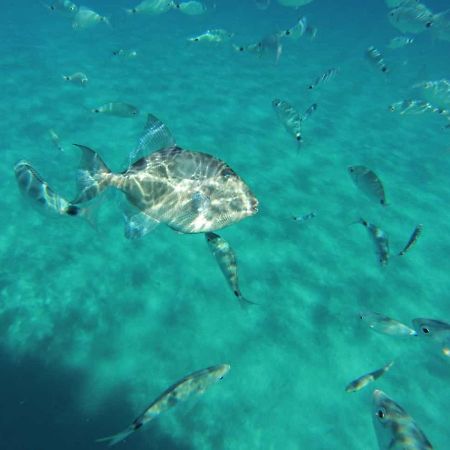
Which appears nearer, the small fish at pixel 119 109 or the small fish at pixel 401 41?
the small fish at pixel 119 109

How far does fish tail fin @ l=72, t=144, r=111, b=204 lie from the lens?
3.50m

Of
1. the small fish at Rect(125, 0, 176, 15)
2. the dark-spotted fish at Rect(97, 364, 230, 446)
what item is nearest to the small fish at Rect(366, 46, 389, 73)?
the small fish at Rect(125, 0, 176, 15)

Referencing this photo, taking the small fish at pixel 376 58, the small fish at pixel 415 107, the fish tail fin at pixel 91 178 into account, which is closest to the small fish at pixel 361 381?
the fish tail fin at pixel 91 178

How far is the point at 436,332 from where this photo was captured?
386 centimetres

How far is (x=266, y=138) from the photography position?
10500 mm

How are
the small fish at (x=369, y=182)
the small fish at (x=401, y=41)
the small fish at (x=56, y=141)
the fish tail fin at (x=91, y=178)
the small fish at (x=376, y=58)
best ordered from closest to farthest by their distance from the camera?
the fish tail fin at (x=91, y=178) → the small fish at (x=369, y=182) → the small fish at (x=56, y=141) → the small fish at (x=376, y=58) → the small fish at (x=401, y=41)

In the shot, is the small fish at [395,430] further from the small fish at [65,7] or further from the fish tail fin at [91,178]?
the small fish at [65,7]

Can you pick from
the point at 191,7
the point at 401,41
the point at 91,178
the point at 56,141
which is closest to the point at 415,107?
the point at 401,41

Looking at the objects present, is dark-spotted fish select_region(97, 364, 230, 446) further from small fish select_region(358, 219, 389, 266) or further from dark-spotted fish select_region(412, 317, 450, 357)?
small fish select_region(358, 219, 389, 266)

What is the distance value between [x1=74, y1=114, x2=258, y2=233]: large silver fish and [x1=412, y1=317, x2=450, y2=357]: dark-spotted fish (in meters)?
2.46

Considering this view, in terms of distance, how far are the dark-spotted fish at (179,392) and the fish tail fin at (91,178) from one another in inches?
84.4

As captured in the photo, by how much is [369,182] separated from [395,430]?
361cm

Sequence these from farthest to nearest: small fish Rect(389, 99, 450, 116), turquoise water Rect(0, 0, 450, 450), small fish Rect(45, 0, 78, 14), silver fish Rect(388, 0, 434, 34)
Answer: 1. small fish Rect(45, 0, 78, 14)
2. silver fish Rect(388, 0, 434, 34)
3. small fish Rect(389, 99, 450, 116)
4. turquoise water Rect(0, 0, 450, 450)

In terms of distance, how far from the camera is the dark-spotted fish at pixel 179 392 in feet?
9.79
